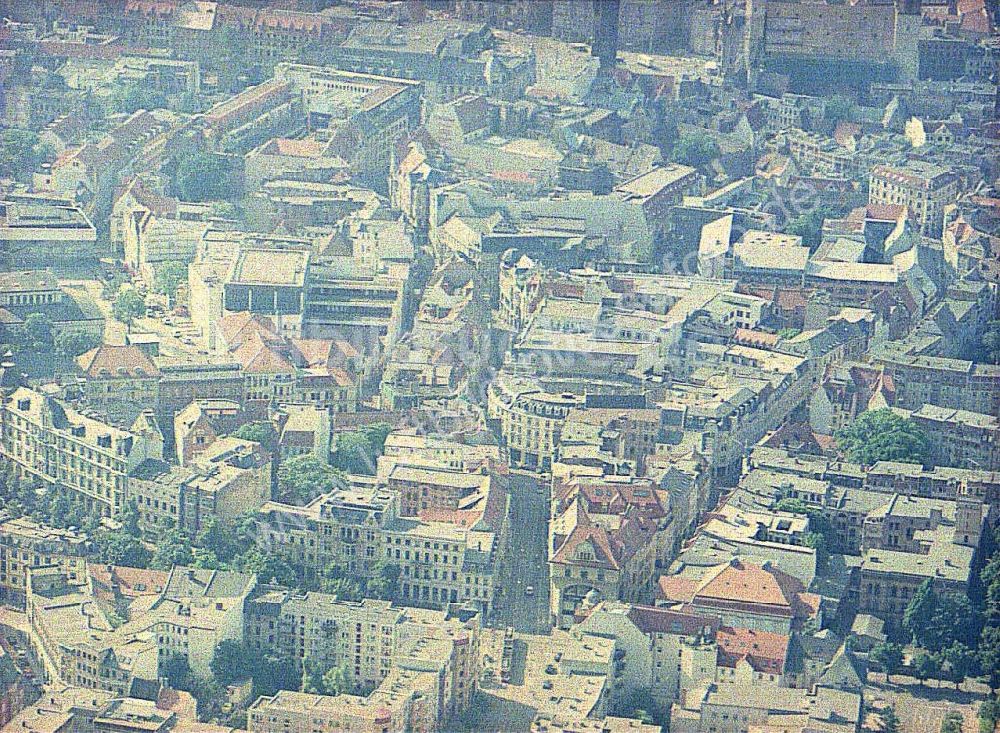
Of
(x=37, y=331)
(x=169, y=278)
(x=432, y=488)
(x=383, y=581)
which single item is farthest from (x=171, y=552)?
(x=169, y=278)

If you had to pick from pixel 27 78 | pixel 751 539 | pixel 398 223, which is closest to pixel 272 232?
pixel 398 223

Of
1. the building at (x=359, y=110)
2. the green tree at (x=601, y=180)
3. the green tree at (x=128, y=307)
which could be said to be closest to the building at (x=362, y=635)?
the green tree at (x=128, y=307)

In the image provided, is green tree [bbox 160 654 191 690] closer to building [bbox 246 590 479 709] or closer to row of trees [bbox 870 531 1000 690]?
building [bbox 246 590 479 709]

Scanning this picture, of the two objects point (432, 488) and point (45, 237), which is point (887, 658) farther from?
point (45, 237)

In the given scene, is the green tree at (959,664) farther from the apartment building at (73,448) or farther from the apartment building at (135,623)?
the apartment building at (73,448)

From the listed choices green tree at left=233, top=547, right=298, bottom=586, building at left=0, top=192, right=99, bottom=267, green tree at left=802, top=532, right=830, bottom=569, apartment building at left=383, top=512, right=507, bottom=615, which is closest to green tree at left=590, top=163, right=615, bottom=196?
building at left=0, top=192, right=99, bottom=267
